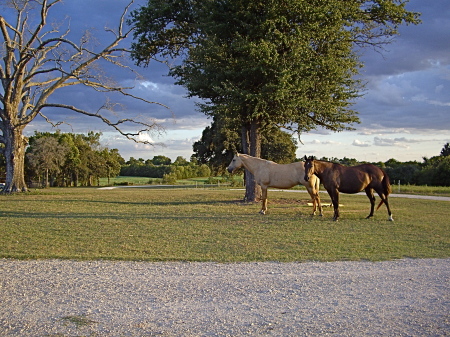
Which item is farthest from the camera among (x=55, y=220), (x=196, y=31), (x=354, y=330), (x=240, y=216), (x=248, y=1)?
(x=196, y=31)

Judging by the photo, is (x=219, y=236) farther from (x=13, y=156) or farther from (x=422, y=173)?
(x=422, y=173)

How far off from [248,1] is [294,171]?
7510 millimetres

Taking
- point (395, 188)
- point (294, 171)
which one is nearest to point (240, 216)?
point (294, 171)

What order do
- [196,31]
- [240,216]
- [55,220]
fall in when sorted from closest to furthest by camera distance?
[55,220]
[240,216]
[196,31]

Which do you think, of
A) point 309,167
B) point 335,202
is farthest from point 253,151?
point 335,202

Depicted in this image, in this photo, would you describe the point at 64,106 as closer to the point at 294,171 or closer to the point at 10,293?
the point at 294,171

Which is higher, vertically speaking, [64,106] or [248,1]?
[248,1]

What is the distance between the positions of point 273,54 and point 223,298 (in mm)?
13440

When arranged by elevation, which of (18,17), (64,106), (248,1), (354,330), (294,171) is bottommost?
(354,330)

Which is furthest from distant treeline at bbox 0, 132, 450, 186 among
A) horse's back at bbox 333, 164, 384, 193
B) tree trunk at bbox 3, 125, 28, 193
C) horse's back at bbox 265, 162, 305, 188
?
tree trunk at bbox 3, 125, 28, 193

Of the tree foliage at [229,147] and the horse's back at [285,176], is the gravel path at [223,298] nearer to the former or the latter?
the horse's back at [285,176]

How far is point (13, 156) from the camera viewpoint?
26656 millimetres

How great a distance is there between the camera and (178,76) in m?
21.8

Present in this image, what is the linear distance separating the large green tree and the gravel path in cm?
1094
